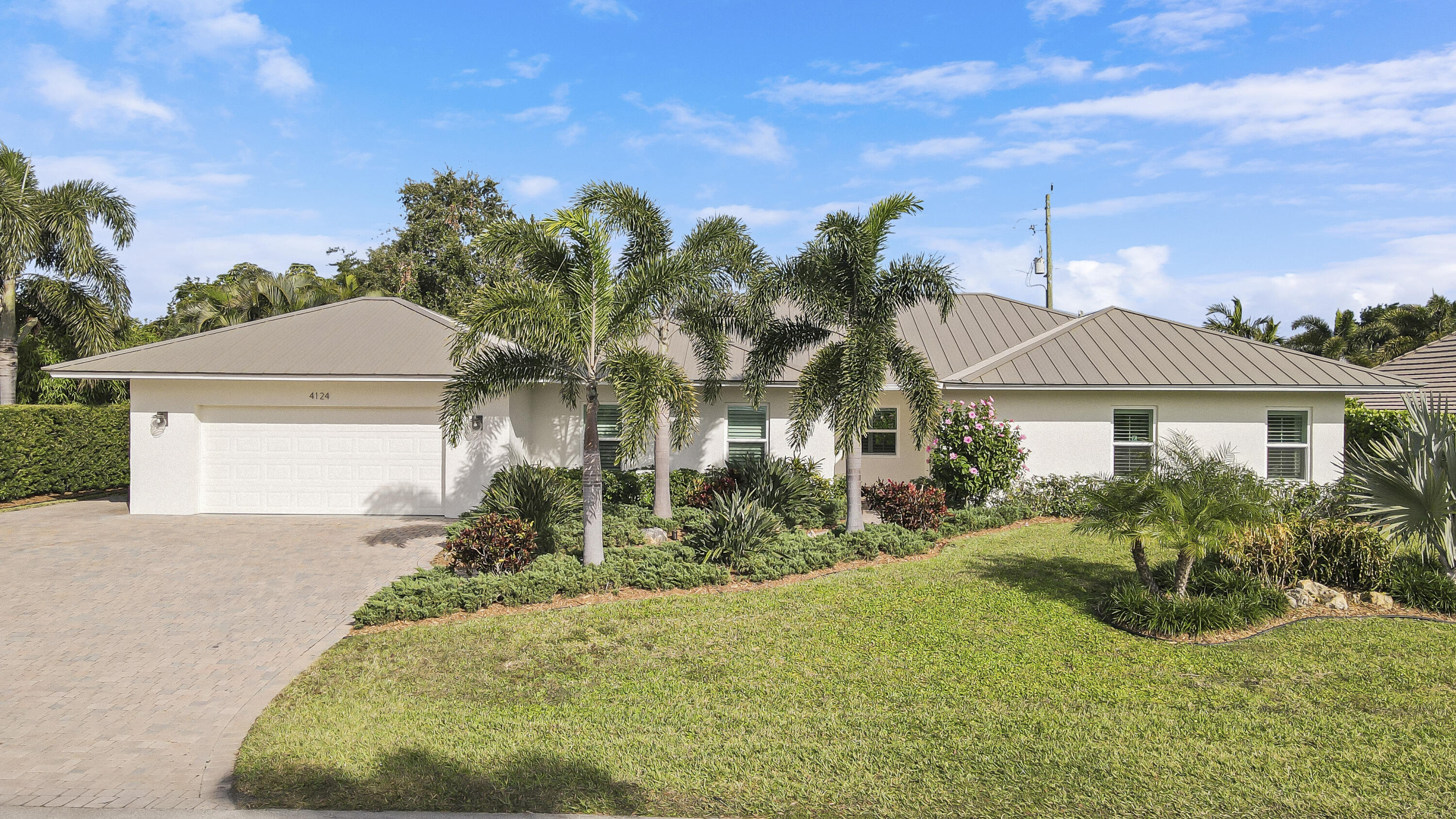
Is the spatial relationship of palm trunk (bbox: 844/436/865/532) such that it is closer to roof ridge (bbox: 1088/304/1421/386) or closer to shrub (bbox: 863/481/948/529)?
shrub (bbox: 863/481/948/529)

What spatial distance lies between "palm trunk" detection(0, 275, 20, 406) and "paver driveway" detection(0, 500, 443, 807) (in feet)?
16.1

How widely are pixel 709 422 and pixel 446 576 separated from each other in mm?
7271

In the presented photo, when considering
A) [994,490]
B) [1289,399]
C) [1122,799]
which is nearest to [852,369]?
[994,490]

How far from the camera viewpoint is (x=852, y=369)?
10875 mm

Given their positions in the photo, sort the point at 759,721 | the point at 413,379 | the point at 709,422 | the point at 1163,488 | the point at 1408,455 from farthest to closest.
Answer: the point at 709,422 → the point at 413,379 → the point at 1408,455 → the point at 1163,488 → the point at 759,721

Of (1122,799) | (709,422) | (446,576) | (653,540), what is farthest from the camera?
(709,422)

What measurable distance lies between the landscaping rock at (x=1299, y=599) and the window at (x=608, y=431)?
11.1m

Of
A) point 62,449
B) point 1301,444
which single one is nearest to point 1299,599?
point 1301,444

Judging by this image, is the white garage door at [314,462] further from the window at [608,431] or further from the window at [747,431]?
the window at [747,431]

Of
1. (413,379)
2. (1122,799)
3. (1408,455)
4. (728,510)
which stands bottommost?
(1122,799)

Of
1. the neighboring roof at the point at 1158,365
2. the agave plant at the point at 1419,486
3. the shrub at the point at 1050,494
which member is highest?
the neighboring roof at the point at 1158,365

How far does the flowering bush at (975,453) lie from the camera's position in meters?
14.2

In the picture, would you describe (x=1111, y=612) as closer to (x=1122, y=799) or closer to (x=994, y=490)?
(x=1122, y=799)

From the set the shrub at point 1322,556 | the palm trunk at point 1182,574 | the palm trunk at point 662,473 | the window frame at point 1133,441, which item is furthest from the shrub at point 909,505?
the palm trunk at point 1182,574
